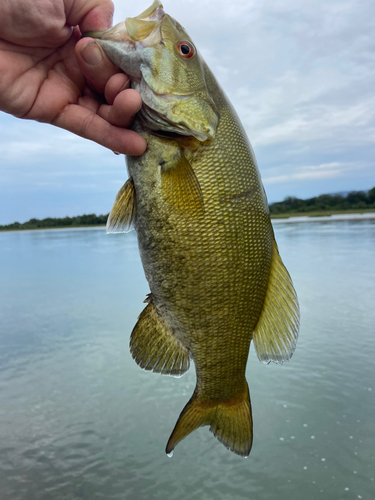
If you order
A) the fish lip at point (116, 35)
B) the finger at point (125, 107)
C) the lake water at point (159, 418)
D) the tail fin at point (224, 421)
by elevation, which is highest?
the fish lip at point (116, 35)

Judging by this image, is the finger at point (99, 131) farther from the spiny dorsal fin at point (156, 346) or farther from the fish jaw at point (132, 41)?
the spiny dorsal fin at point (156, 346)

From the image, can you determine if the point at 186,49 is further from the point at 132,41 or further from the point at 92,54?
the point at 92,54

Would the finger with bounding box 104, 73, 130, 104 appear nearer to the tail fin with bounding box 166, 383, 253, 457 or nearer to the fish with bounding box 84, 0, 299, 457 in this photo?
the fish with bounding box 84, 0, 299, 457

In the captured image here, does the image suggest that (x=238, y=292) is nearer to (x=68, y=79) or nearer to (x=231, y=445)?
(x=231, y=445)

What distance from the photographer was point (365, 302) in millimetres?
8477

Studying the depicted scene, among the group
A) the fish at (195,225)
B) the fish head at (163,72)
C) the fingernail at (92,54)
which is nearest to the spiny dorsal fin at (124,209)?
the fish at (195,225)

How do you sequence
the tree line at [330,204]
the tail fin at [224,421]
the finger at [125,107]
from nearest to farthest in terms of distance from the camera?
the finger at [125,107], the tail fin at [224,421], the tree line at [330,204]

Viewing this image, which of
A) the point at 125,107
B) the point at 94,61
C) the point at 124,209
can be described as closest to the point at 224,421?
the point at 124,209

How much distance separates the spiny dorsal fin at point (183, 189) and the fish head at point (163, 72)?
0.14 meters

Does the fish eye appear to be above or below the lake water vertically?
above

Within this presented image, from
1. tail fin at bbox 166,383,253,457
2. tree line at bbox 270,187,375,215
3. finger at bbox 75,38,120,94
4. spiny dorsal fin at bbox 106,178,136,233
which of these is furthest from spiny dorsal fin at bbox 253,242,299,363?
tree line at bbox 270,187,375,215

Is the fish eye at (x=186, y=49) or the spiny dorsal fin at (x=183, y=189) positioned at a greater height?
the fish eye at (x=186, y=49)

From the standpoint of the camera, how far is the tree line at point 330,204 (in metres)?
39.2

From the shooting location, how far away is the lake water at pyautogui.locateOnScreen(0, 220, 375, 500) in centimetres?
398
